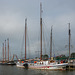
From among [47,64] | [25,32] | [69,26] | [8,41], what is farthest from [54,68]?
[8,41]

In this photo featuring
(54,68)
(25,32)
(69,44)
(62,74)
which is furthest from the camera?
(25,32)

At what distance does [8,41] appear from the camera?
108500 mm

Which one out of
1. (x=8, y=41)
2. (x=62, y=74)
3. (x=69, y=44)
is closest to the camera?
(x=62, y=74)

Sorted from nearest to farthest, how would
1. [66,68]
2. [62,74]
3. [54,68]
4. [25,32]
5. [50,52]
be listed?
[62,74] → [54,68] → [66,68] → [50,52] → [25,32]

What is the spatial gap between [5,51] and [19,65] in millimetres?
47810

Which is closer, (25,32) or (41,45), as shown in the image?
(41,45)

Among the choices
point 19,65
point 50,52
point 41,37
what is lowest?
point 19,65

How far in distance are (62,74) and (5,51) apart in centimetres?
7999

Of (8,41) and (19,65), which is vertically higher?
(8,41)

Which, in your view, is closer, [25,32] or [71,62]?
[71,62]

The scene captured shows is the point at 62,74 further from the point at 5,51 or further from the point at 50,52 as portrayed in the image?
the point at 5,51

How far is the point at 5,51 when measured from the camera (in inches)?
4523

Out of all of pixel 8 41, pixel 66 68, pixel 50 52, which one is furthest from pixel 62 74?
pixel 8 41

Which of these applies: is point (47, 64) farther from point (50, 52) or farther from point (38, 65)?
point (50, 52)
